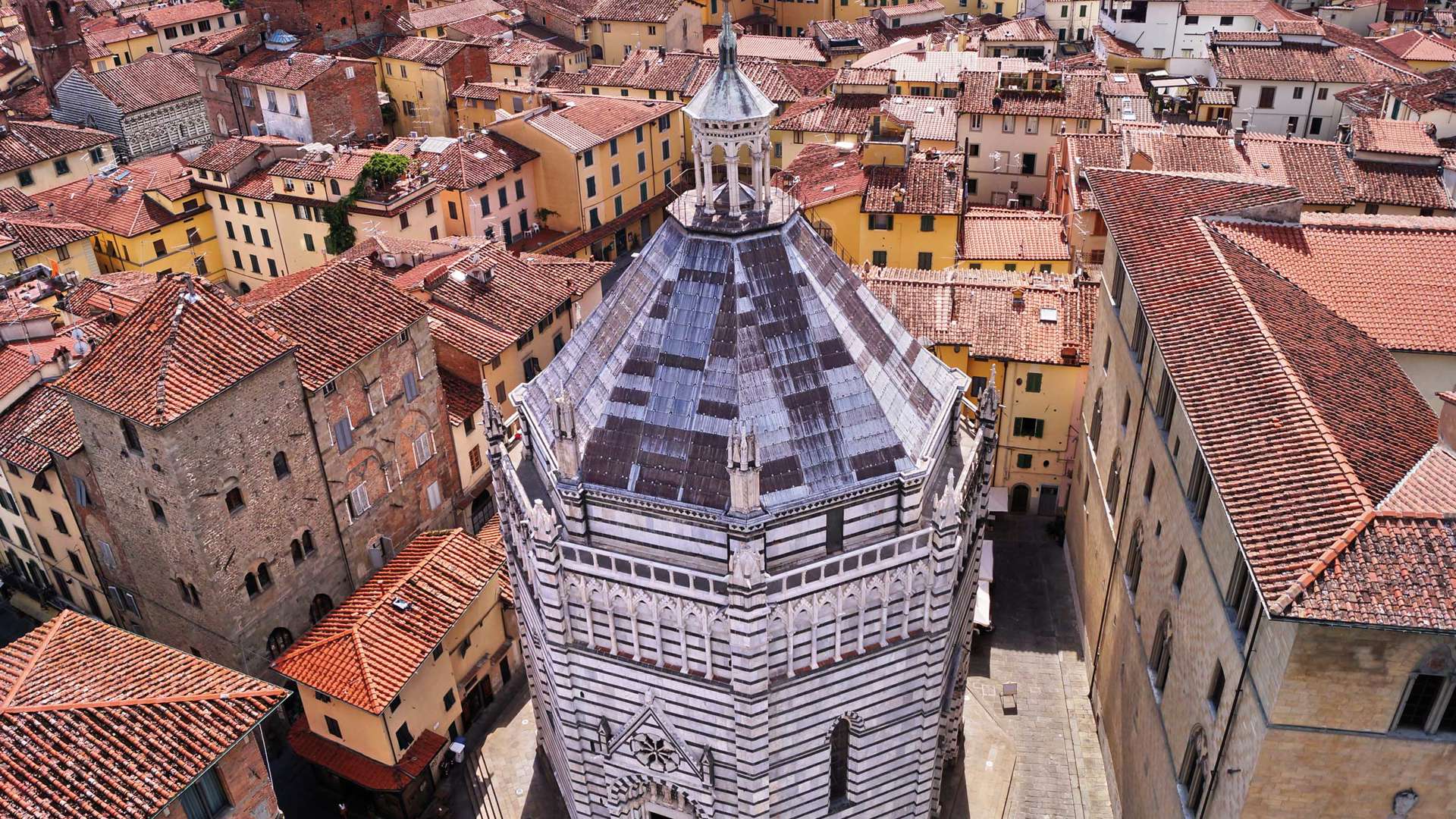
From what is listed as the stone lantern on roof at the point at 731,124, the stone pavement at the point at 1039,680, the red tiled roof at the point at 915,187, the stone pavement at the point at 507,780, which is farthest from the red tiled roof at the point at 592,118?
the stone lantern on roof at the point at 731,124

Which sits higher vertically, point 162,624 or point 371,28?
point 371,28

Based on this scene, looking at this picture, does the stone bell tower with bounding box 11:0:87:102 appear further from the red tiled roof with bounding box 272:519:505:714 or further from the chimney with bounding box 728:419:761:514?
the chimney with bounding box 728:419:761:514

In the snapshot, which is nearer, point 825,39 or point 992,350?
point 992,350

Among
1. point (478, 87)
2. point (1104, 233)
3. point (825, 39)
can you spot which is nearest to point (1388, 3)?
point (825, 39)

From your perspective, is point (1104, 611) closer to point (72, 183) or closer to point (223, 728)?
point (223, 728)

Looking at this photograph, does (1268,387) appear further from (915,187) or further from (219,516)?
(915,187)

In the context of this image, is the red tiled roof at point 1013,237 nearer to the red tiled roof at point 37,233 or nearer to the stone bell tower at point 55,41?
the red tiled roof at point 37,233
